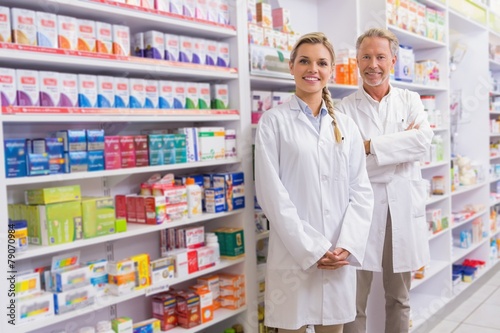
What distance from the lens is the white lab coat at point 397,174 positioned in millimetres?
3109

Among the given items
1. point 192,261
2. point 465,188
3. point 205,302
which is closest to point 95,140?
point 192,261

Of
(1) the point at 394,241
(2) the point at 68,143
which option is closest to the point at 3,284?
(2) the point at 68,143

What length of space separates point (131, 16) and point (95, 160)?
721 millimetres

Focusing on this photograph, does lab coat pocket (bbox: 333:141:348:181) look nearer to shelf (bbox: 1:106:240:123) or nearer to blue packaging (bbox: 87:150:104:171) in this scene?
shelf (bbox: 1:106:240:123)

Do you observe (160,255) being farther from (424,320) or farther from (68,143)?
(424,320)

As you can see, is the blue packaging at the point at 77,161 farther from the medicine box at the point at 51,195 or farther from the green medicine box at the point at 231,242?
the green medicine box at the point at 231,242

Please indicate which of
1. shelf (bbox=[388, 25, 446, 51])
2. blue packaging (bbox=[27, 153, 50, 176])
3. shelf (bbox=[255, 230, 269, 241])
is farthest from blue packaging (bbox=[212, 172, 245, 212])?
shelf (bbox=[388, 25, 446, 51])

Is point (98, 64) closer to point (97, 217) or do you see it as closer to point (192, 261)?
point (97, 217)

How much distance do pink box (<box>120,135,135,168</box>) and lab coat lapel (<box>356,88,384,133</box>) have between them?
1456mm

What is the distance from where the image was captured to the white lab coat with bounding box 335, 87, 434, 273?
311 centimetres

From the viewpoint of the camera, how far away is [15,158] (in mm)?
2115

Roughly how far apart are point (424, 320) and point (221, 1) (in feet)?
9.77

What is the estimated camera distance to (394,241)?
3.19m

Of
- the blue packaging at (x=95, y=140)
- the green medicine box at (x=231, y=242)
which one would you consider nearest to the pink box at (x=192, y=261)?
the green medicine box at (x=231, y=242)
